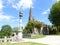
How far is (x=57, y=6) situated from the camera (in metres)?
62.7

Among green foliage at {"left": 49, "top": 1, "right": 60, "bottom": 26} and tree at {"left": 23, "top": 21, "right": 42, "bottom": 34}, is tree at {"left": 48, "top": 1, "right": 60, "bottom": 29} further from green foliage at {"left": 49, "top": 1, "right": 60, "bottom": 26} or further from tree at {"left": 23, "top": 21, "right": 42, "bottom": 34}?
tree at {"left": 23, "top": 21, "right": 42, "bottom": 34}

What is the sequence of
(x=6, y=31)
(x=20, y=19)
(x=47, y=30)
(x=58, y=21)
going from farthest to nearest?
(x=47, y=30)
(x=58, y=21)
(x=6, y=31)
(x=20, y=19)

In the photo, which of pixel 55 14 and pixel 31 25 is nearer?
pixel 31 25

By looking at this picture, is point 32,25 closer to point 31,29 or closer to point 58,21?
point 31,29

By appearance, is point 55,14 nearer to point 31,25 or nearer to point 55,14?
point 55,14

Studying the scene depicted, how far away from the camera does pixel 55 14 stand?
206 feet

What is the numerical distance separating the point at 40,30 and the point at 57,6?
12012 mm

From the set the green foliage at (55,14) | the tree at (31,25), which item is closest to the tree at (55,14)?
the green foliage at (55,14)

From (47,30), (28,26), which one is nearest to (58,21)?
(47,30)

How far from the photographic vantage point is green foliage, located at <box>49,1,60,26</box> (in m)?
61.9

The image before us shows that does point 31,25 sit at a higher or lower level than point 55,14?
lower

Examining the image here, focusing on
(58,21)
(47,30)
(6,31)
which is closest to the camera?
(6,31)

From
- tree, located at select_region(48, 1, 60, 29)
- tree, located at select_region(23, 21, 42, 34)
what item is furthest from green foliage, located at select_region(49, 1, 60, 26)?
tree, located at select_region(23, 21, 42, 34)

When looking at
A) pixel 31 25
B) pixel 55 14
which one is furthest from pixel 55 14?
pixel 31 25
